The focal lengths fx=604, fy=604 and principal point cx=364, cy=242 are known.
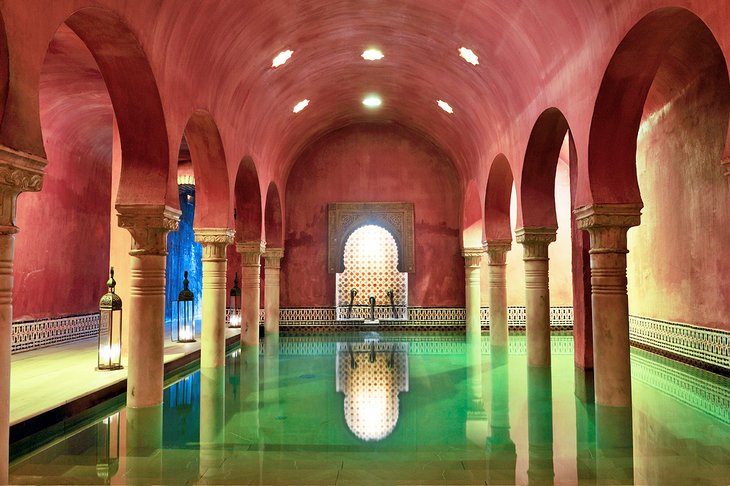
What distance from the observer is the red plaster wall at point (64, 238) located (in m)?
11.2

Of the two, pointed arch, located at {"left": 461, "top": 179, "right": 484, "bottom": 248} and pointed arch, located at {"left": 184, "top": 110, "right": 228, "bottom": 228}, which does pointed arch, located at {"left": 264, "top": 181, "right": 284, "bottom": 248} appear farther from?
pointed arch, located at {"left": 184, "top": 110, "right": 228, "bottom": 228}

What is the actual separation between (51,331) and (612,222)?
1034 cm

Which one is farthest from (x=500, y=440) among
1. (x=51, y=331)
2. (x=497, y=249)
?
(x=51, y=331)

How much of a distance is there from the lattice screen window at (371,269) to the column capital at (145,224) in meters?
10.9

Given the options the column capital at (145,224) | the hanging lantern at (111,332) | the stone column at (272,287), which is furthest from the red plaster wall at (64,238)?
the column capital at (145,224)

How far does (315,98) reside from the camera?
43.9 ft

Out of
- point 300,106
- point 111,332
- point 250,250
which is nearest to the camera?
point 111,332

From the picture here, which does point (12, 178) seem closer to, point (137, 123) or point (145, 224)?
point (145, 224)

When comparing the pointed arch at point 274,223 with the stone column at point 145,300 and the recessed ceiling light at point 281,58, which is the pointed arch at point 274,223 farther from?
the stone column at point 145,300

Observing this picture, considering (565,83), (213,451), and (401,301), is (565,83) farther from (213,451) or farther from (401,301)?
(401,301)

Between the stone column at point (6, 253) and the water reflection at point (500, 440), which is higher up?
the stone column at point (6, 253)

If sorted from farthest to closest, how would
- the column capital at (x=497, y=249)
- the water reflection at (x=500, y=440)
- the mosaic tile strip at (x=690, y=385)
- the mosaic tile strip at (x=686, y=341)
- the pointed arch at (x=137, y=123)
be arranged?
the column capital at (x=497, y=249), the mosaic tile strip at (x=686, y=341), the mosaic tile strip at (x=690, y=385), the pointed arch at (x=137, y=123), the water reflection at (x=500, y=440)

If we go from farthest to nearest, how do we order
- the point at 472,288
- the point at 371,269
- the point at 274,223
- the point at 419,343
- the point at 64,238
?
the point at 371,269 → the point at 274,223 → the point at 472,288 → the point at 419,343 → the point at 64,238

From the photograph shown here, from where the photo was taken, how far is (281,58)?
32.4 ft
